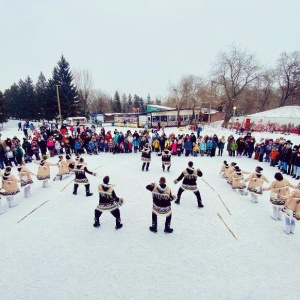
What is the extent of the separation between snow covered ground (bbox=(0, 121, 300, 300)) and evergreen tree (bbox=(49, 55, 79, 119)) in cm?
3609

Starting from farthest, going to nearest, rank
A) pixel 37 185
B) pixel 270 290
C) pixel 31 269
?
1. pixel 37 185
2. pixel 31 269
3. pixel 270 290

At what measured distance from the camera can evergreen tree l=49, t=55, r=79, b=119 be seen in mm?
41562

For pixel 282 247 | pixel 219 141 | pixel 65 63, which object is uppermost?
pixel 65 63

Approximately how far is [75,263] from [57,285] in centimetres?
64

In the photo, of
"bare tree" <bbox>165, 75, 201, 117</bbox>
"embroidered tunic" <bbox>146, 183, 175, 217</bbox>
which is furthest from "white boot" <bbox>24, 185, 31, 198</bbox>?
"bare tree" <bbox>165, 75, 201, 117</bbox>

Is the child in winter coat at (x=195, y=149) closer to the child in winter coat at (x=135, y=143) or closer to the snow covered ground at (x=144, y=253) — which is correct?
the child in winter coat at (x=135, y=143)

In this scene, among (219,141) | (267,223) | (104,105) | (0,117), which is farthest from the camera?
(104,105)

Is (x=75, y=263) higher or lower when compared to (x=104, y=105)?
lower

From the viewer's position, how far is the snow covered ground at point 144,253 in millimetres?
4340

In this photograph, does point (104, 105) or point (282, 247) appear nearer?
point (282, 247)

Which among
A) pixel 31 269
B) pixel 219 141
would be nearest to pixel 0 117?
pixel 219 141

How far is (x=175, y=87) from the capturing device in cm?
4950

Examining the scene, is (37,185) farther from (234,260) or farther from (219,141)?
(219,141)

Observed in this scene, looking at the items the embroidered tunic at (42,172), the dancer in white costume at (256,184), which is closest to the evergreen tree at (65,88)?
the embroidered tunic at (42,172)
